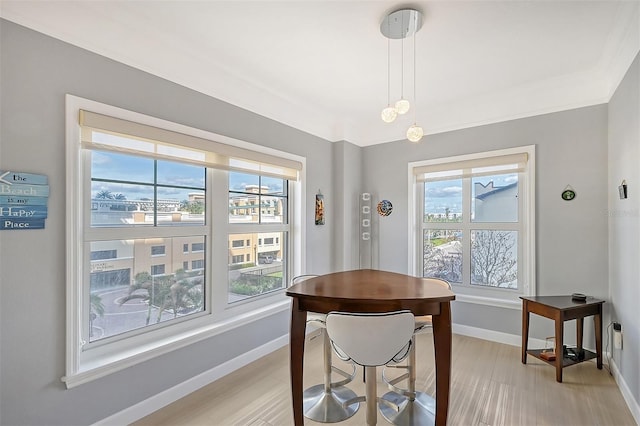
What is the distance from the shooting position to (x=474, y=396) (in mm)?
2266

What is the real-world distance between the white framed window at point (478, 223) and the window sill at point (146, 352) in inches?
87.6

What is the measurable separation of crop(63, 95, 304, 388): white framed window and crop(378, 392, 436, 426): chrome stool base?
4.41ft

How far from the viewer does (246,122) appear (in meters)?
2.84

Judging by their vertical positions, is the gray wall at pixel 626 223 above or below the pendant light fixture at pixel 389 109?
below

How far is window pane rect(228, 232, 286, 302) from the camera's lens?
2.82 metres

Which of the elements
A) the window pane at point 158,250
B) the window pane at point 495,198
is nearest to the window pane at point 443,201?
the window pane at point 495,198

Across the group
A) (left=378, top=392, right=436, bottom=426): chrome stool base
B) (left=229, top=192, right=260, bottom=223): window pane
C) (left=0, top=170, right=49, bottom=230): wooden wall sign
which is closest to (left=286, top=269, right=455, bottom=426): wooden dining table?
(left=378, top=392, right=436, bottom=426): chrome stool base

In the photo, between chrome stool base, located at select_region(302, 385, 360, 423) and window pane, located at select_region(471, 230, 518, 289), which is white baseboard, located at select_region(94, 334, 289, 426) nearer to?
chrome stool base, located at select_region(302, 385, 360, 423)

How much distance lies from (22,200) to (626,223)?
381cm

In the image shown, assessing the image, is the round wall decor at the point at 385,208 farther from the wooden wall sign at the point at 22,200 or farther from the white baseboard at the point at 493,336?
the wooden wall sign at the point at 22,200

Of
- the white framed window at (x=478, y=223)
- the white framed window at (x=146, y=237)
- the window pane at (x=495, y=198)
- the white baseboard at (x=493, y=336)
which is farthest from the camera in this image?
the window pane at (x=495, y=198)

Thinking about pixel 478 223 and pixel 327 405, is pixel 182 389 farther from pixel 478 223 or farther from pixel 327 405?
pixel 478 223

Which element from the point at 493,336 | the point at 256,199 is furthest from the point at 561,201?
the point at 256,199

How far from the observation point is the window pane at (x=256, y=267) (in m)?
2.82
